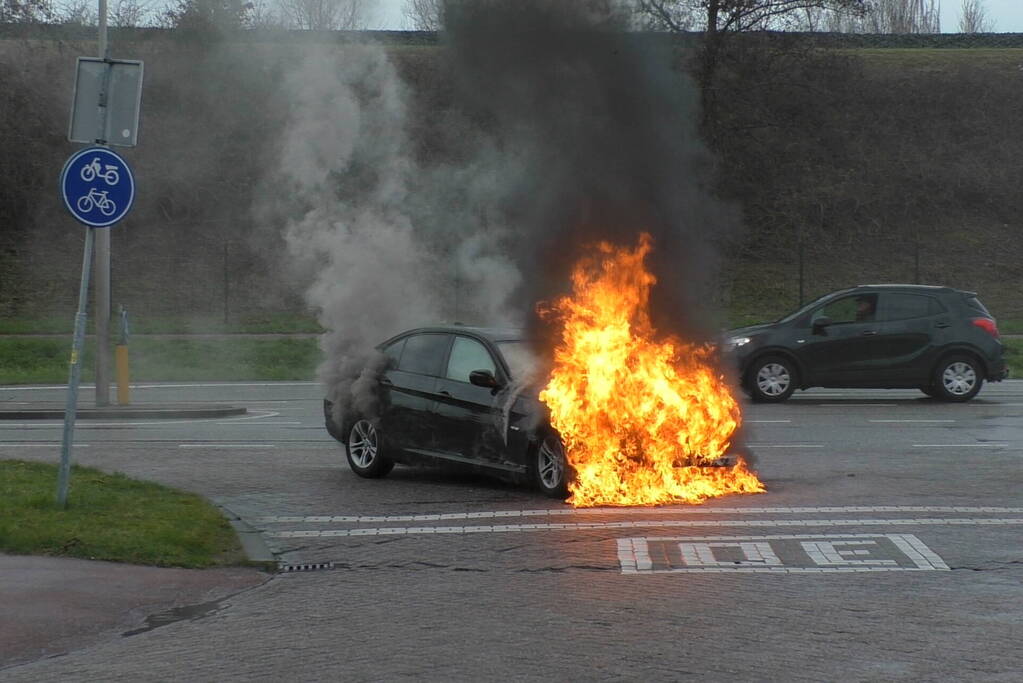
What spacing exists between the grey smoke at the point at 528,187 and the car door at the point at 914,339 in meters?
6.39

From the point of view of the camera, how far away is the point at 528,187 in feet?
45.0

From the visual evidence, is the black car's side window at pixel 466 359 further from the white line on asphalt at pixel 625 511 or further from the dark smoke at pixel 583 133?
the white line on asphalt at pixel 625 511

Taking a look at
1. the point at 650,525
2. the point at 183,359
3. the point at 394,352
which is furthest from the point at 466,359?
the point at 183,359

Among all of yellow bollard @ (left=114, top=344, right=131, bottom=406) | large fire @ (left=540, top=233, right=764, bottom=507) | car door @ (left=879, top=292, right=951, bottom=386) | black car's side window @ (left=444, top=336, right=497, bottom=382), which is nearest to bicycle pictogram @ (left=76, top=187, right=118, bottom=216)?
black car's side window @ (left=444, top=336, right=497, bottom=382)

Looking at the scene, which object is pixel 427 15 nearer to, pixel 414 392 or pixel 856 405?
pixel 414 392

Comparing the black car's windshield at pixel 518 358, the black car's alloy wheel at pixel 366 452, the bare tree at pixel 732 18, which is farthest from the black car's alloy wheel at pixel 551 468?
the bare tree at pixel 732 18

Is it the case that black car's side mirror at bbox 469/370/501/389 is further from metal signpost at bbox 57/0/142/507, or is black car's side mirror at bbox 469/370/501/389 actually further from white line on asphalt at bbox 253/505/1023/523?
metal signpost at bbox 57/0/142/507

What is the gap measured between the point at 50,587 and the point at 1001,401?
16.3 metres

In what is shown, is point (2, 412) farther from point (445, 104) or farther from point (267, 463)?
point (445, 104)

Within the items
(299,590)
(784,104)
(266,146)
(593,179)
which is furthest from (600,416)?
(784,104)

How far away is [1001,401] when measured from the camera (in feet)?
70.2

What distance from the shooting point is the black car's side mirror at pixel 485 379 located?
12383 mm

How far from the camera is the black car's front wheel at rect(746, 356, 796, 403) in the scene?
21.6 m

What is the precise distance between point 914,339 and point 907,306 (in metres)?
0.57
